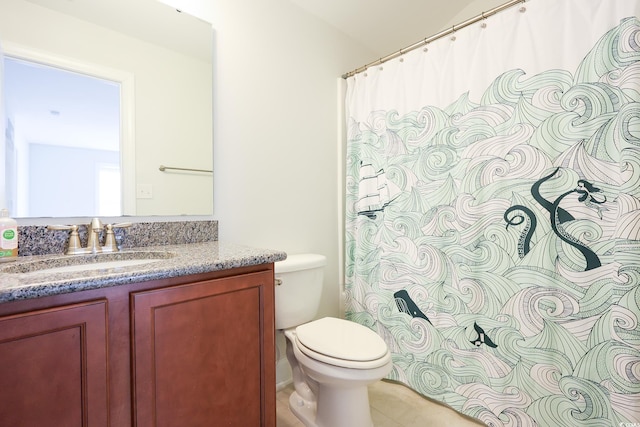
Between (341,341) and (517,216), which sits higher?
(517,216)

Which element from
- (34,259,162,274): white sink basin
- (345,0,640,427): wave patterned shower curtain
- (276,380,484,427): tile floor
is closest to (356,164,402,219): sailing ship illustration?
(345,0,640,427): wave patterned shower curtain

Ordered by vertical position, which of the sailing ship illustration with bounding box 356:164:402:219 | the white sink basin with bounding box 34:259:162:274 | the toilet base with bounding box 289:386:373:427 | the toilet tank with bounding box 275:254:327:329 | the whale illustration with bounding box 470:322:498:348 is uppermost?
the sailing ship illustration with bounding box 356:164:402:219

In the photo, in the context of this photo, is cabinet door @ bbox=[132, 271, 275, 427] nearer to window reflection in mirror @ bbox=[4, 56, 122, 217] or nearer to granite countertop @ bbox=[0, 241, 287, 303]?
granite countertop @ bbox=[0, 241, 287, 303]

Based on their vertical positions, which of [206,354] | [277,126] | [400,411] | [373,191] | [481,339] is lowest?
[400,411]

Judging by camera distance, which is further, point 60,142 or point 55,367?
point 60,142

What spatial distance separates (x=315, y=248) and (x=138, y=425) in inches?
50.4

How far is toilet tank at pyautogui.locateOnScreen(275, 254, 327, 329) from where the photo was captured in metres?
1.48

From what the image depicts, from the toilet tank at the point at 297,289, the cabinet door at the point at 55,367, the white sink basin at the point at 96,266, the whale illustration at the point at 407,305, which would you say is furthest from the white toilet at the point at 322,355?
the cabinet door at the point at 55,367

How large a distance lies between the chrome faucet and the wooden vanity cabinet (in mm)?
469

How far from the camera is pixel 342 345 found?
123cm

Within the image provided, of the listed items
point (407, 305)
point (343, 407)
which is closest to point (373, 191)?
point (407, 305)

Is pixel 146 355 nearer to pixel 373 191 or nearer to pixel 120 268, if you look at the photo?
pixel 120 268

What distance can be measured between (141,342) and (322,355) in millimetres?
657

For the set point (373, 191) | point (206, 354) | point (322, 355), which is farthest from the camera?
point (373, 191)
